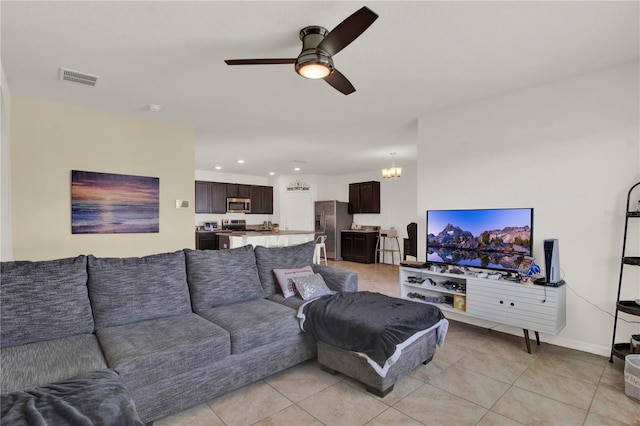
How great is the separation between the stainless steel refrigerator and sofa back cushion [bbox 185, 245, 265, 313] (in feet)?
19.6

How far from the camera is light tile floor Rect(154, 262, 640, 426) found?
2002 mm

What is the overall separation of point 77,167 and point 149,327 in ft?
8.44

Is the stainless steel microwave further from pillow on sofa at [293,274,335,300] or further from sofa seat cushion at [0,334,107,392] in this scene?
sofa seat cushion at [0,334,107,392]

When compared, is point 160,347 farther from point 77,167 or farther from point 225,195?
point 225,195

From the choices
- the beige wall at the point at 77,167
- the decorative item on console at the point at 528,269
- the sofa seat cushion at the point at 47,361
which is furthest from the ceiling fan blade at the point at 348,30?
the beige wall at the point at 77,167

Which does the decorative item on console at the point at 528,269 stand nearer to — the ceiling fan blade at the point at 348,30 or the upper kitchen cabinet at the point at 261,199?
the ceiling fan blade at the point at 348,30

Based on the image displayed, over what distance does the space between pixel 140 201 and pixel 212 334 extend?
8.88 feet

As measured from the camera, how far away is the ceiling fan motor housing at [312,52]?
6.76 ft

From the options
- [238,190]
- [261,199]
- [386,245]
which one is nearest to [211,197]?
[238,190]

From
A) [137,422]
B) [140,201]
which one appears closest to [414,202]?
[140,201]

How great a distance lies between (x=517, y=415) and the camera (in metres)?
2.04

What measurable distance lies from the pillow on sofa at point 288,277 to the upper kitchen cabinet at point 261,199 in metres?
6.81

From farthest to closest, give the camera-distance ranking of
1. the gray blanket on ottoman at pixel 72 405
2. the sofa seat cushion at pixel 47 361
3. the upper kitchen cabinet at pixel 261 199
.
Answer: the upper kitchen cabinet at pixel 261 199
the sofa seat cushion at pixel 47 361
the gray blanket on ottoman at pixel 72 405

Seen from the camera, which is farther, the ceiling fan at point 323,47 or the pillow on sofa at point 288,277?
the pillow on sofa at point 288,277
